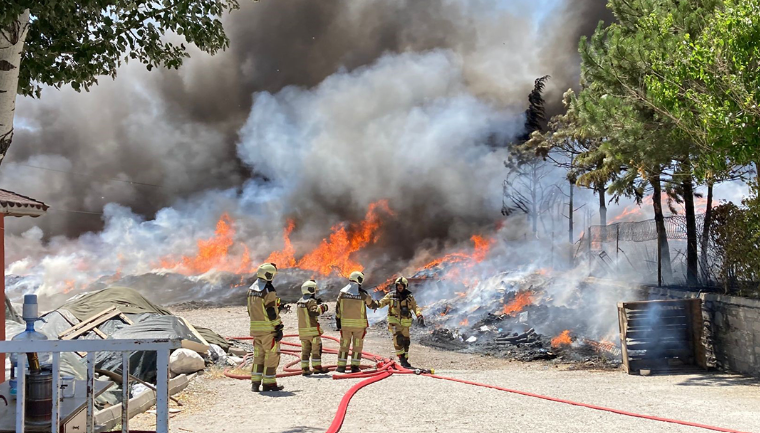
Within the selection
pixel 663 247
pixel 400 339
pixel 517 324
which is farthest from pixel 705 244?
pixel 400 339

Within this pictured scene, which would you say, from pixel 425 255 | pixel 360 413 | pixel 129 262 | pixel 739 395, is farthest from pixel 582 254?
pixel 129 262

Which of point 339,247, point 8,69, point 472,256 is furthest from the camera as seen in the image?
point 339,247

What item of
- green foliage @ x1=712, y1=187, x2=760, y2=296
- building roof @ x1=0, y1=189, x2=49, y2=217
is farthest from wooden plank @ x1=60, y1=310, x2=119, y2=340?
green foliage @ x1=712, y1=187, x2=760, y2=296

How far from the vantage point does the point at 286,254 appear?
30.8 m

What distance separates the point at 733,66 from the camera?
26.8 ft

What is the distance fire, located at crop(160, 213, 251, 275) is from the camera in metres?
30.3

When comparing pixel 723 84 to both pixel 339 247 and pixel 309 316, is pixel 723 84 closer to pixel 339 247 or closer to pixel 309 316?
pixel 309 316

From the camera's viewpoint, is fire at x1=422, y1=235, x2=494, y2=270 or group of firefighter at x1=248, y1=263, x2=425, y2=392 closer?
group of firefighter at x1=248, y1=263, x2=425, y2=392

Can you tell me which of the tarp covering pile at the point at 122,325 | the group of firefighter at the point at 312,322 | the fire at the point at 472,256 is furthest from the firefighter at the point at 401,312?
the fire at the point at 472,256

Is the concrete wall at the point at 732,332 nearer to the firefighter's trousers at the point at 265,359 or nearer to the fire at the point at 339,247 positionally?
the firefighter's trousers at the point at 265,359

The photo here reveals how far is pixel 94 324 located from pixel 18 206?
3587 millimetres

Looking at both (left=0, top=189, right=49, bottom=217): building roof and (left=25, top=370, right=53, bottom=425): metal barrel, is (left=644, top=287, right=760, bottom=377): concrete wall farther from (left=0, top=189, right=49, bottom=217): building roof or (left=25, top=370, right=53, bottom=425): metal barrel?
(left=0, top=189, right=49, bottom=217): building roof

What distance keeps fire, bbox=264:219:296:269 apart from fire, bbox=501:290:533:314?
1484 cm

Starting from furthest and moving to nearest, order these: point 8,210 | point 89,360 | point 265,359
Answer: point 265,359
point 8,210
point 89,360
